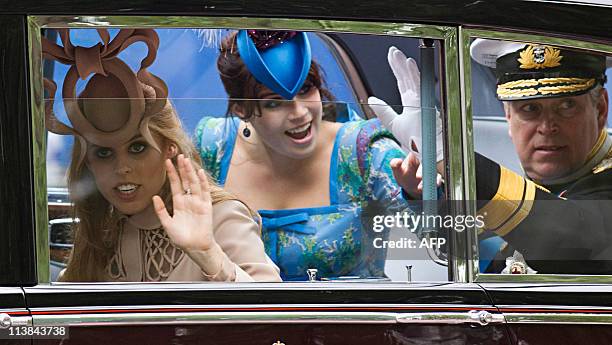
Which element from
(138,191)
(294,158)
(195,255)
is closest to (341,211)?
(294,158)

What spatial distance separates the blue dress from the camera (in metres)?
3.75

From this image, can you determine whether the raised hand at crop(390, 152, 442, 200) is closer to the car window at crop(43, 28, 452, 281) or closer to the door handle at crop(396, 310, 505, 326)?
the car window at crop(43, 28, 452, 281)

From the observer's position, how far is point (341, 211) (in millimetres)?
3793

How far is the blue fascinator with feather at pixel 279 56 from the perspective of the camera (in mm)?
3748

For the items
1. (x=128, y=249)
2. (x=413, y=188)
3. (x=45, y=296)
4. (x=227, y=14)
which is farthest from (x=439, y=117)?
(x=45, y=296)

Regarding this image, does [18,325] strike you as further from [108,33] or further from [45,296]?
[108,33]

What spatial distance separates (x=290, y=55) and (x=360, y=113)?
311 mm

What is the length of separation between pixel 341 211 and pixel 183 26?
2.71 ft

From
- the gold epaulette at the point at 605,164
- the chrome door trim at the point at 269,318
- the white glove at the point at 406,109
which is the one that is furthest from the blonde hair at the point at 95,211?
the gold epaulette at the point at 605,164

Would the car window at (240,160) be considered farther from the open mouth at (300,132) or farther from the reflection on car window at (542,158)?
the reflection on car window at (542,158)

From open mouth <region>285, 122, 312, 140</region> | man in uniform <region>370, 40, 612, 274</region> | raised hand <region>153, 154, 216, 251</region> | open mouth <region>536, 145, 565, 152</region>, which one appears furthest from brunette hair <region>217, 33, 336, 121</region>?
open mouth <region>536, 145, 565, 152</region>

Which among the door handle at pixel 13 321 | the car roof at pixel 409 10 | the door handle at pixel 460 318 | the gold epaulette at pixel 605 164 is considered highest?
the car roof at pixel 409 10

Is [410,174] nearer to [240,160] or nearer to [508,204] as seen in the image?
[508,204]

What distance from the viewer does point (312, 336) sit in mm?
3682
